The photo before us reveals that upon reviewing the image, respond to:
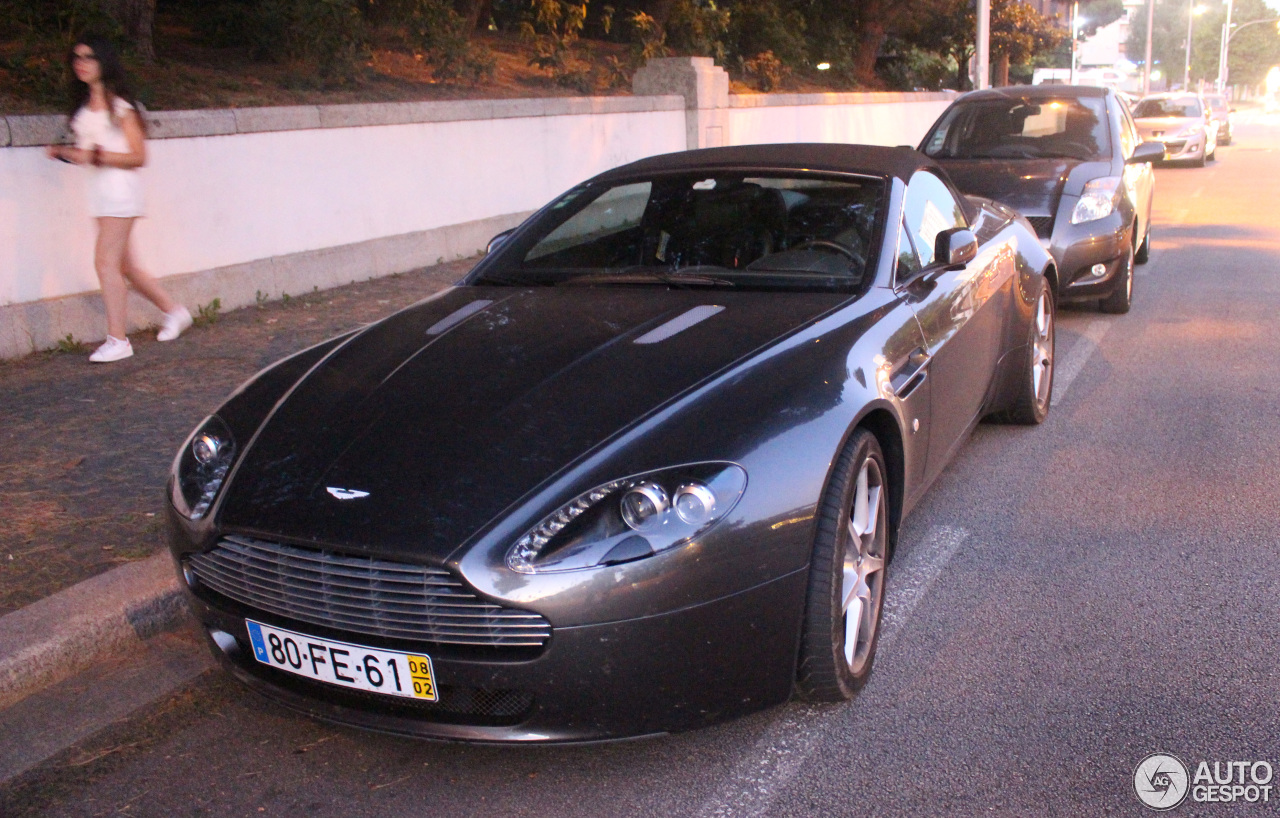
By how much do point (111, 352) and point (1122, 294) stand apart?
6814 millimetres

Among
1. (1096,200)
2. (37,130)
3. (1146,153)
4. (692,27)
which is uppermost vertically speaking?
(692,27)

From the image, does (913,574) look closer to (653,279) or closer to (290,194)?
(653,279)

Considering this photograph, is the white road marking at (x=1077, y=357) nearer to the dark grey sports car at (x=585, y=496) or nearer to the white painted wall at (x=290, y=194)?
the dark grey sports car at (x=585, y=496)

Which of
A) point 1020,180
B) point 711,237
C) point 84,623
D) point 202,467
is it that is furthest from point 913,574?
point 1020,180

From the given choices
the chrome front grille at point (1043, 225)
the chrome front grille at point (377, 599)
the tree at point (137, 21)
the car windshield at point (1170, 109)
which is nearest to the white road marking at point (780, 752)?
the chrome front grille at point (377, 599)

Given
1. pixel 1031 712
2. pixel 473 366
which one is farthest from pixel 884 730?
pixel 473 366

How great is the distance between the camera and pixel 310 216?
9.35 meters

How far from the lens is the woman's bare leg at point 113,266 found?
691 cm

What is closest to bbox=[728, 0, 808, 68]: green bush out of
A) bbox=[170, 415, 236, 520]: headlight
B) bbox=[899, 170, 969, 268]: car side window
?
bbox=[899, 170, 969, 268]: car side window

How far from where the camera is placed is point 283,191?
9109 millimetres

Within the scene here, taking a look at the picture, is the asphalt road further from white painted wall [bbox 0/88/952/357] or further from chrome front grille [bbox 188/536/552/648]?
white painted wall [bbox 0/88/952/357]

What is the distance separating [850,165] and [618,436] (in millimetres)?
2030

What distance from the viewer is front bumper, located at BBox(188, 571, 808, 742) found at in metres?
2.62

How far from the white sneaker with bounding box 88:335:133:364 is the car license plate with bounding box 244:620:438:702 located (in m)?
4.67
